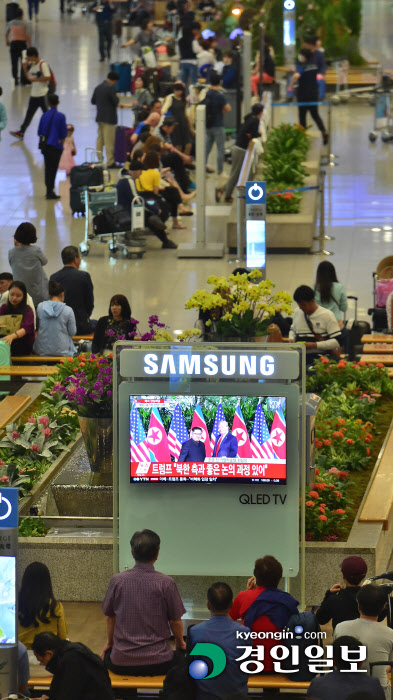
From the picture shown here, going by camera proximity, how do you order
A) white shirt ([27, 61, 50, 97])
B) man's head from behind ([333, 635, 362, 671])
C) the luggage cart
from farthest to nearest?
white shirt ([27, 61, 50, 97]), the luggage cart, man's head from behind ([333, 635, 362, 671])

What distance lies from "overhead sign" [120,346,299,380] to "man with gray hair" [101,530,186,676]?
1021 millimetres

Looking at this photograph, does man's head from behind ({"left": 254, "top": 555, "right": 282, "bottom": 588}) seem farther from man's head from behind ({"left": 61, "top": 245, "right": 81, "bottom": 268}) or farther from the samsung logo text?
man's head from behind ({"left": 61, "top": 245, "right": 81, "bottom": 268})

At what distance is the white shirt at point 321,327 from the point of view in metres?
12.4

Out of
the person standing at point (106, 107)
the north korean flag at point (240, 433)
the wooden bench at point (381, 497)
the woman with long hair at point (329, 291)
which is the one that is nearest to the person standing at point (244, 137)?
the person standing at point (106, 107)

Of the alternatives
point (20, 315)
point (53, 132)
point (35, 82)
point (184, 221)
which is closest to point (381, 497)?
point (20, 315)

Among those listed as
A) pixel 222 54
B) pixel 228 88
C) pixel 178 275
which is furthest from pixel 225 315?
pixel 222 54

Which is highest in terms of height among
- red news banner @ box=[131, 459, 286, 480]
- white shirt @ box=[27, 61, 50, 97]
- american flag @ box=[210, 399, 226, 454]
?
white shirt @ box=[27, 61, 50, 97]

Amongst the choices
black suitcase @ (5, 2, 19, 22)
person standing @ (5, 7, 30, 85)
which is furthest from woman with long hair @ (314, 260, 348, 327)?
black suitcase @ (5, 2, 19, 22)

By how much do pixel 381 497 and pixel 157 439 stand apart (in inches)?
94.2

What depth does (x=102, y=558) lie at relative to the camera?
9.19 m

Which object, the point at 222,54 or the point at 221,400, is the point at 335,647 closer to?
the point at 221,400

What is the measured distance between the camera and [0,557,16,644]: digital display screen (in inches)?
273

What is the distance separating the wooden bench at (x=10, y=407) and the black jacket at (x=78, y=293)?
6.61ft

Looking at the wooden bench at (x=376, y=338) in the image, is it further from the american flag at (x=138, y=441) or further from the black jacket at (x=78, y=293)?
the american flag at (x=138, y=441)
